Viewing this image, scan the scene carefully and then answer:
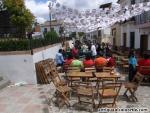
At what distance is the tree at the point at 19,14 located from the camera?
2381cm

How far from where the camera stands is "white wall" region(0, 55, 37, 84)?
1315 centimetres

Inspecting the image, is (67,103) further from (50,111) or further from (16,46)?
(16,46)

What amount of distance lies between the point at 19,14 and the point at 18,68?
12647 mm

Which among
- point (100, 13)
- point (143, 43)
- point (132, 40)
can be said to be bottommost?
point (143, 43)

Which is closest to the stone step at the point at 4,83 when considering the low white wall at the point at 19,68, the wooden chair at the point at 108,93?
the low white wall at the point at 19,68

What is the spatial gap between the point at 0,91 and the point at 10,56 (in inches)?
79.1

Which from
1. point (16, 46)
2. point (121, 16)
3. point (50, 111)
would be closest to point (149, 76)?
point (121, 16)

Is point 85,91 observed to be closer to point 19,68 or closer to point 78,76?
point 78,76

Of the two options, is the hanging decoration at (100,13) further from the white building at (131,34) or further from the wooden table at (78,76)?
→ the white building at (131,34)

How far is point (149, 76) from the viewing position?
12.3 metres

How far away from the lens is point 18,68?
43.4ft

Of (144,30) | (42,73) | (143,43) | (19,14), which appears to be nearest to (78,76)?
(42,73)

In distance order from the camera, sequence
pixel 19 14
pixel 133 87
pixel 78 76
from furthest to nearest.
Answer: pixel 19 14 → pixel 78 76 → pixel 133 87

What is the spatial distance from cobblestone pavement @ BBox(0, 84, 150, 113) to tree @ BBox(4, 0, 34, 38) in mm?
12072
